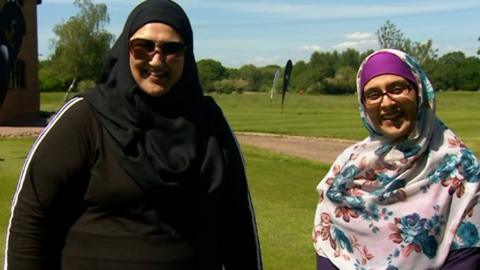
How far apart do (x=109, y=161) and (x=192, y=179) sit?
11.7 inches

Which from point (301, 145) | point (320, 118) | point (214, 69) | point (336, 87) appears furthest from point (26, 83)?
point (214, 69)

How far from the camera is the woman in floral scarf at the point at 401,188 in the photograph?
2861 millimetres

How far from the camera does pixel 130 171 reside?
2.51 metres

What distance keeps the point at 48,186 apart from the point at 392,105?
1386 mm

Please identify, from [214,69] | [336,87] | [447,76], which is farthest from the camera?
[214,69]

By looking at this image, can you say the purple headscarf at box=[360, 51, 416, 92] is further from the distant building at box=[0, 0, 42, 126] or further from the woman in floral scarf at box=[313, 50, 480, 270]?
the distant building at box=[0, 0, 42, 126]

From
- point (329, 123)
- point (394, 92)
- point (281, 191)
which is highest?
point (394, 92)

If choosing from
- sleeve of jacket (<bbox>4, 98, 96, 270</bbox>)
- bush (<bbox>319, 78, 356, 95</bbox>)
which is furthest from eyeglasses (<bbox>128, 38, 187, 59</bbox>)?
bush (<bbox>319, 78, 356, 95</bbox>)

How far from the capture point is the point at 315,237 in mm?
3301

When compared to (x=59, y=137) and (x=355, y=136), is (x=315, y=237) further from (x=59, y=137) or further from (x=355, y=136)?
(x=355, y=136)

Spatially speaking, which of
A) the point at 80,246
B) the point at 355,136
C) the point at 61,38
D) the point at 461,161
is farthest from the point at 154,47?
the point at 61,38

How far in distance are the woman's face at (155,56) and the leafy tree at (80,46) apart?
5757 cm

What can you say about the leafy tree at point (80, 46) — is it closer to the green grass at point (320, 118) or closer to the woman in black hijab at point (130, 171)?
the green grass at point (320, 118)

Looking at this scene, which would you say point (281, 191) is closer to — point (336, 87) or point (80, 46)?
point (80, 46)
